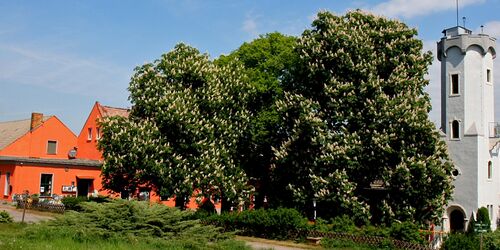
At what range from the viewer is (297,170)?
28.6 metres

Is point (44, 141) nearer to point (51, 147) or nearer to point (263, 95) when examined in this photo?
point (51, 147)

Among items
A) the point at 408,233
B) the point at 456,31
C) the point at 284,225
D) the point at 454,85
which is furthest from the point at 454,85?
the point at 284,225

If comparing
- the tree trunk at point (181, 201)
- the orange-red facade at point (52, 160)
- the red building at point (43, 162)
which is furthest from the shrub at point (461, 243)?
the red building at point (43, 162)

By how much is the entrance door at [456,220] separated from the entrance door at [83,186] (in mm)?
30957

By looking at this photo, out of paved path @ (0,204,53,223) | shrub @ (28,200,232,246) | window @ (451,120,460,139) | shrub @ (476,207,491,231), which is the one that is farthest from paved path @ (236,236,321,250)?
window @ (451,120,460,139)

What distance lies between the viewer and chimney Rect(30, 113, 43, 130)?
Result: 1812 inches

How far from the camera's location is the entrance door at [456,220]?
133 ft

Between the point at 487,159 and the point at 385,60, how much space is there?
1716 centimetres

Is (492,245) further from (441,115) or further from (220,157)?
(441,115)

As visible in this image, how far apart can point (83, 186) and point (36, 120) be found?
288 inches

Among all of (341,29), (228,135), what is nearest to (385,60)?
(341,29)

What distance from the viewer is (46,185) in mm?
43156

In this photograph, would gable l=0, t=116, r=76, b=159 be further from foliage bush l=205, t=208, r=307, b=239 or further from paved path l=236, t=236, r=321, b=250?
paved path l=236, t=236, r=321, b=250

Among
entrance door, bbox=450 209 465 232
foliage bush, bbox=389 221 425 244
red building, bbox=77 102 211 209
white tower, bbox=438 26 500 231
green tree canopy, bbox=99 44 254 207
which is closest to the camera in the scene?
foliage bush, bbox=389 221 425 244
